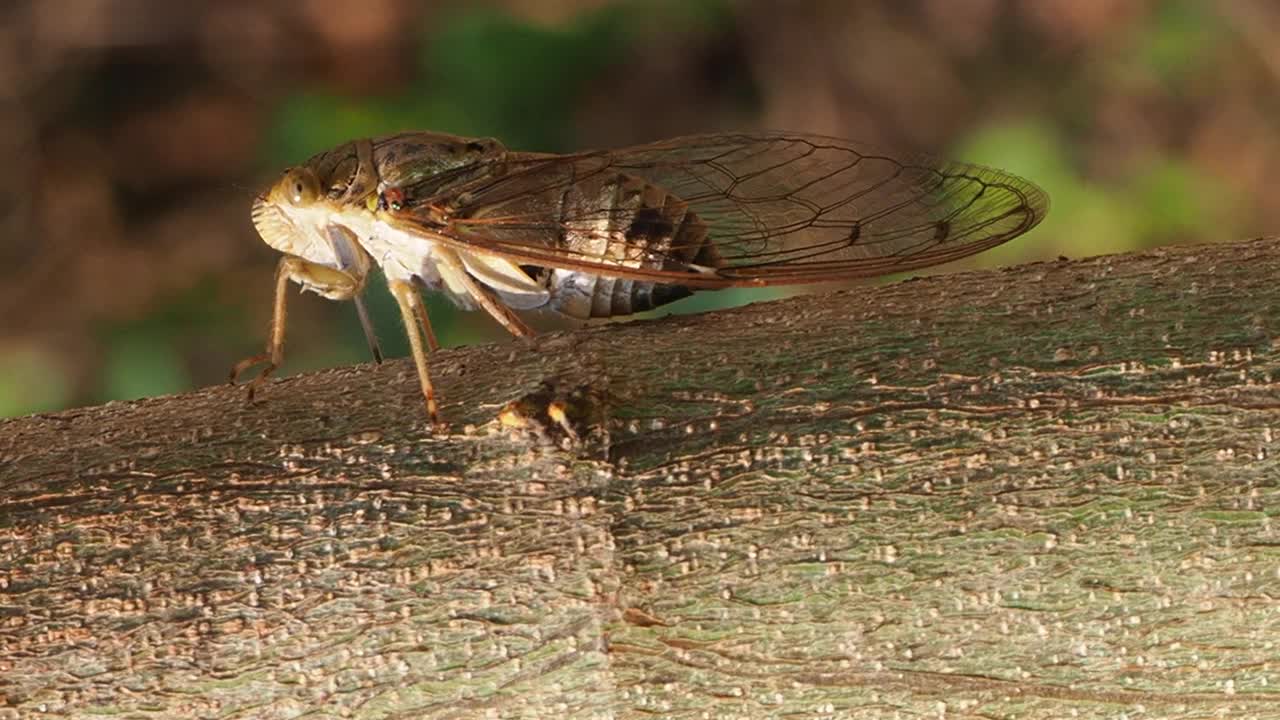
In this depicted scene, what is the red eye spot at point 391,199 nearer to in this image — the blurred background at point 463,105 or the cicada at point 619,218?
the cicada at point 619,218

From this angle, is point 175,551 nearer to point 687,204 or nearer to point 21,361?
point 687,204

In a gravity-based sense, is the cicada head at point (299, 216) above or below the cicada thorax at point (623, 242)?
above

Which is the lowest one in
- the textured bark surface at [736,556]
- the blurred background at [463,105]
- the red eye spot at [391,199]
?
the textured bark surface at [736,556]

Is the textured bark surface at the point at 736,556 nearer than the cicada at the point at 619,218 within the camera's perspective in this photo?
Yes

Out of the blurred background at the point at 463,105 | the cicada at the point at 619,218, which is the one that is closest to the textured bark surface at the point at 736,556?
the cicada at the point at 619,218

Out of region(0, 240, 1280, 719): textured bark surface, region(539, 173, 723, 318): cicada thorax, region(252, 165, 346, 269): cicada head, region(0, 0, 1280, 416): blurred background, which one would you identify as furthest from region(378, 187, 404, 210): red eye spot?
region(0, 0, 1280, 416): blurred background

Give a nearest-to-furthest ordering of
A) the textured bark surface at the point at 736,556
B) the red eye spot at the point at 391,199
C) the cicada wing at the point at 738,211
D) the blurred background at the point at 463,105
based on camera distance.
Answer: the textured bark surface at the point at 736,556
the cicada wing at the point at 738,211
the red eye spot at the point at 391,199
the blurred background at the point at 463,105

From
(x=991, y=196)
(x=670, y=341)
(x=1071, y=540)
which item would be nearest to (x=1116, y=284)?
(x=1071, y=540)

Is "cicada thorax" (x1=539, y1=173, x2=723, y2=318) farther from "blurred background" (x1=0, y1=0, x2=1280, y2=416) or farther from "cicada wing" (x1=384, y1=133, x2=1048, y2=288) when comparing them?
"blurred background" (x1=0, y1=0, x2=1280, y2=416)
